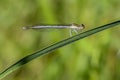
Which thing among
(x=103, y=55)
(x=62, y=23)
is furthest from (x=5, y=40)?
(x=103, y=55)

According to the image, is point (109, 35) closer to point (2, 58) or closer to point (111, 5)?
point (111, 5)

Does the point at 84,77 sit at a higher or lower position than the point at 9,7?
lower

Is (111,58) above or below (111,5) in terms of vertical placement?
below

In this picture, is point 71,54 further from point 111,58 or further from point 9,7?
point 9,7

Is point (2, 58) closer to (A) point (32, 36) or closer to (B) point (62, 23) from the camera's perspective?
(A) point (32, 36)

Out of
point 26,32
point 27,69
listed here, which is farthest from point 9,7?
point 27,69
